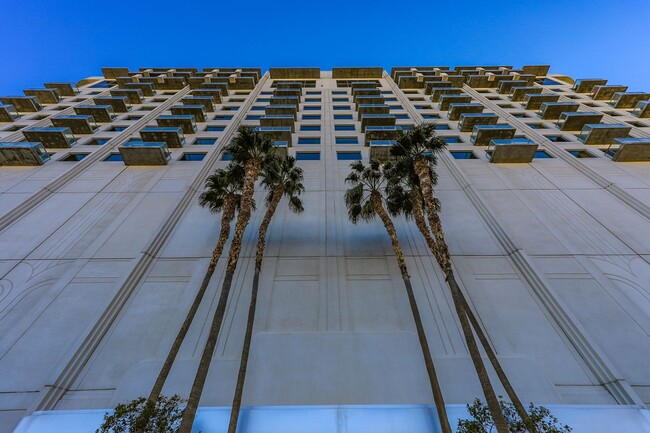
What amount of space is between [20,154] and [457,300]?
31.2 m

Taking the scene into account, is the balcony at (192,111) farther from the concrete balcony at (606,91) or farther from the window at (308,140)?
the concrete balcony at (606,91)

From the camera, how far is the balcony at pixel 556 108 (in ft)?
81.1

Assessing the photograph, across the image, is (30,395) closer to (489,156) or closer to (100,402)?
(100,402)

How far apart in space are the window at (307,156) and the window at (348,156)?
1.85 meters

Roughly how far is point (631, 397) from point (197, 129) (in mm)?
32409

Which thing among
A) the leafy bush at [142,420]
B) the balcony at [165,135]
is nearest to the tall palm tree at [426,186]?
the leafy bush at [142,420]

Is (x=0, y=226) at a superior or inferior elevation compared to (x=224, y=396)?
superior

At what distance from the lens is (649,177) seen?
17781 mm

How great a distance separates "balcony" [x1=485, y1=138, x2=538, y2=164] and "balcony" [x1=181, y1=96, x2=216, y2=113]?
28.9m

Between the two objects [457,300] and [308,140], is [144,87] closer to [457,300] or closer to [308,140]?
[308,140]

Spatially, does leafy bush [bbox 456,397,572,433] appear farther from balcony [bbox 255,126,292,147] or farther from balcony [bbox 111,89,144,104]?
balcony [bbox 111,89,144,104]

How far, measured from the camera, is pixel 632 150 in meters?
18.8

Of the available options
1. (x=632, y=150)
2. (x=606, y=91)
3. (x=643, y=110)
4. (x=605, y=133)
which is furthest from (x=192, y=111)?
(x=606, y=91)

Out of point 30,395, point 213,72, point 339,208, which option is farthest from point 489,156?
point 213,72
